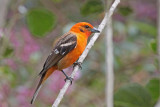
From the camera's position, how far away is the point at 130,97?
13.3 feet

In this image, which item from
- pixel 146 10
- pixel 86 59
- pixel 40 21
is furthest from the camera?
pixel 146 10

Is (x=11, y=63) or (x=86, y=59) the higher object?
(x=11, y=63)

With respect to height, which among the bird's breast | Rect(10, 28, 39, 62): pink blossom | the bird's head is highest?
Rect(10, 28, 39, 62): pink blossom

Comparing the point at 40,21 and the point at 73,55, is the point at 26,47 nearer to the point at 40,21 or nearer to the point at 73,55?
the point at 40,21

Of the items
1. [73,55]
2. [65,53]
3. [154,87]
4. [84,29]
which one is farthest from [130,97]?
[84,29]

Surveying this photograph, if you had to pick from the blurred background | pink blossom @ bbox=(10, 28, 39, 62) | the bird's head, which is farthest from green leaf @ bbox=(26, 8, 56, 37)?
pink blossom @ bbox=(10, 28, 39, 62)

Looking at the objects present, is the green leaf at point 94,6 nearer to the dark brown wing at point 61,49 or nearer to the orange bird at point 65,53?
the orange bird at point 65,53

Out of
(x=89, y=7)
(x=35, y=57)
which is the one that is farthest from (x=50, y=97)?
(x=89, y=7)

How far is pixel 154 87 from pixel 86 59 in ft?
5.92

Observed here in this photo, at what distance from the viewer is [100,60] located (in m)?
6.00

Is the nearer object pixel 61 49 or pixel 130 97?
pixel 130 97

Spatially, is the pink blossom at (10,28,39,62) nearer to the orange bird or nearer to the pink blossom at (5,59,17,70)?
the pink blossom at (5,59,17,70)

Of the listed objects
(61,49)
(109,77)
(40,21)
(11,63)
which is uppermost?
(11,63)

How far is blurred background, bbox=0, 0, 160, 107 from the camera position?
444 centimetres
